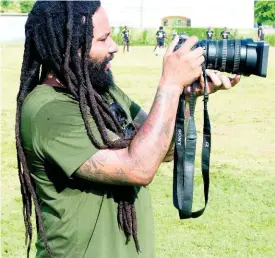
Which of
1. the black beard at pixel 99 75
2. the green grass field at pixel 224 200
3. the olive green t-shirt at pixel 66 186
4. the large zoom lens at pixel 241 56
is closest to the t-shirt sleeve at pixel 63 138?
the olive green t-shirt at pixel 66 186

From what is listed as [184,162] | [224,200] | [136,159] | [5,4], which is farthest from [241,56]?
[5,4]

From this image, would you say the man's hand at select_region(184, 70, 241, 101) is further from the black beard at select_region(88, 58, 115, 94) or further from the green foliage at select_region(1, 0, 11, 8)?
the green foliage at select_region(1, 0, 11, 8)

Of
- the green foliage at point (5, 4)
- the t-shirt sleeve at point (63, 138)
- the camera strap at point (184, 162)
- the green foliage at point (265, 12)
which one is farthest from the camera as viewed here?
the green foliage at point (265, 12)

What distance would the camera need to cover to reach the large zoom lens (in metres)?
2.72

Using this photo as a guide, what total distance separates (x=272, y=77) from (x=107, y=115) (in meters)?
17.4

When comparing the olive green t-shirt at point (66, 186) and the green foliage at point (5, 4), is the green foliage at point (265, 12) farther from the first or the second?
the olive green t-shirt at point (66, 186)

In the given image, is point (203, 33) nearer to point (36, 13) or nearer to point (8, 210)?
point (8, 210)

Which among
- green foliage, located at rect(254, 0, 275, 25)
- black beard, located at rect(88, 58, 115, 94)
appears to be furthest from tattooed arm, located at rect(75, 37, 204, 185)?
green foliage, located at rect(254, 0, 275, 25)

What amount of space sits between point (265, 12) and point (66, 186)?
74462 mm

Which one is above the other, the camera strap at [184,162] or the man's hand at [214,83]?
the man's hand at [214,83]

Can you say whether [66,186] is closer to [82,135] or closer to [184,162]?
[82,135]

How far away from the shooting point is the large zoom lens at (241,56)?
272 centimetres

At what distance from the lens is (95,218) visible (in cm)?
246

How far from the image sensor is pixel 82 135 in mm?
2328
